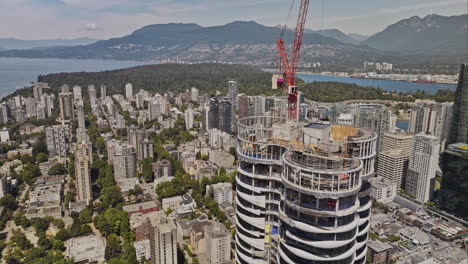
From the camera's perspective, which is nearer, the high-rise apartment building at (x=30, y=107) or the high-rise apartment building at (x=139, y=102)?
the high-rise apartment building at (x=30, y=107)

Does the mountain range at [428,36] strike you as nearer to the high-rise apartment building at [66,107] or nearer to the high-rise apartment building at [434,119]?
the high-rise apartment building at [434,119]

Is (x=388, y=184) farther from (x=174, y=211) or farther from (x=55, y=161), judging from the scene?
(x=55, y=161)

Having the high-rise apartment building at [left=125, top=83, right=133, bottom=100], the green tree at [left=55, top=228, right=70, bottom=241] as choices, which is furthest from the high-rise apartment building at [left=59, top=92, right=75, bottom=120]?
the green tree at [left=55, top=228, right=70, bottom=241]

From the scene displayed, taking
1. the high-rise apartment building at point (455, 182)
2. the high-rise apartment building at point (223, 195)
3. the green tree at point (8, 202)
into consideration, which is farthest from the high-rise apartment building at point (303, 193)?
the green tree at point (8, 202)

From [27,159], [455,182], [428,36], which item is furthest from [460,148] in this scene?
[428,36]

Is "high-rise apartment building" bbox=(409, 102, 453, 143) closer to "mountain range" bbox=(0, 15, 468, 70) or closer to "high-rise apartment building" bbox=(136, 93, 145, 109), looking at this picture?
"high-rise apartment building" bbox=(136, 93, 145, 109)
